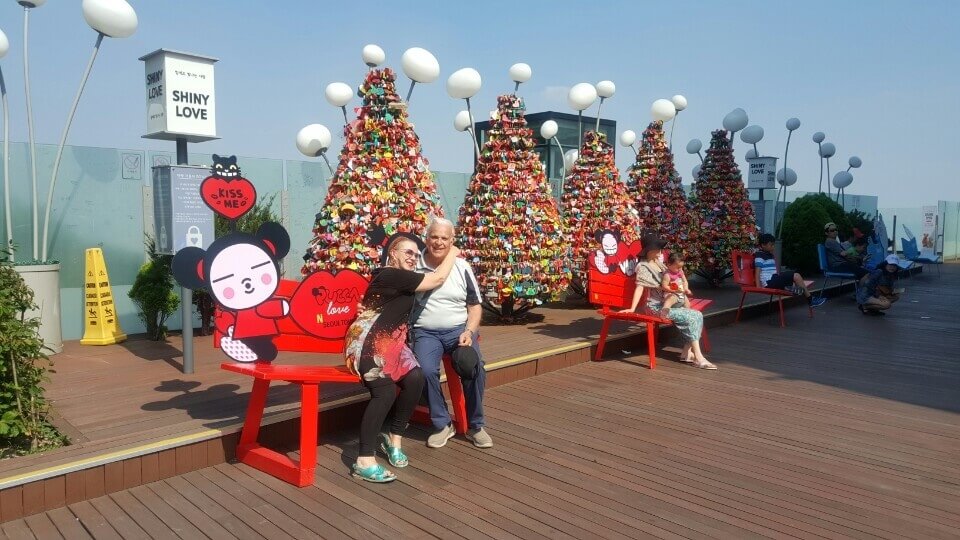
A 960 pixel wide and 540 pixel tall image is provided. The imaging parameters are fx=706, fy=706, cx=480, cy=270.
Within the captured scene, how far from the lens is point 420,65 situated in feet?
22.3

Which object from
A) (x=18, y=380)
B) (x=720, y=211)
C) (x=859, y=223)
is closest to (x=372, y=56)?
(x=18, y=380)

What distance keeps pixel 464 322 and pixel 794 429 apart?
7.19 feet

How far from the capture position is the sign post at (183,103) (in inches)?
204

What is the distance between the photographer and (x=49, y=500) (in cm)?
311

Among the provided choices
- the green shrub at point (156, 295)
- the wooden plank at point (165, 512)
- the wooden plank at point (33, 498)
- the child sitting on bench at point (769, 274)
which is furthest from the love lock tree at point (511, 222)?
the wooden plank at point (33, 498)

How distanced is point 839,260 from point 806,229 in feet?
13.6

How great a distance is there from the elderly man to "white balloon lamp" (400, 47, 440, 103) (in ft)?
10.7

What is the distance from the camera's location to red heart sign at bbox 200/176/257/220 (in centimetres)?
481

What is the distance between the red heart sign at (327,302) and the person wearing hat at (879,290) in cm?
795

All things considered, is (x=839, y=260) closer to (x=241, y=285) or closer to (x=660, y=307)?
(x=660, y=307)

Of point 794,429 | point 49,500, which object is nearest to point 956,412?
point 794,429

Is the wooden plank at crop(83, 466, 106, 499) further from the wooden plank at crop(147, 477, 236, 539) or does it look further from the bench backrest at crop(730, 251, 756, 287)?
the bench backrest at crop(730, 251, 756, 287)

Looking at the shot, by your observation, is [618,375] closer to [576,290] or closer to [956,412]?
[956,412]

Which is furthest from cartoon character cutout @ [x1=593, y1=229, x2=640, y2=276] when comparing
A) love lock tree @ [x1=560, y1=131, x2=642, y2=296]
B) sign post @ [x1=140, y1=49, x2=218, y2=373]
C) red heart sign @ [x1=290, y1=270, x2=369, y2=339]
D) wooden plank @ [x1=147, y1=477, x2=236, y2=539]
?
wooden plank @ [x1=147, y1=477, x2=236, y2=539]
